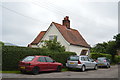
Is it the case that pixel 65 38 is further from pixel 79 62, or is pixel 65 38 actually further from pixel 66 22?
pixel 79 62

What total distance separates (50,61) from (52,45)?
847 cm

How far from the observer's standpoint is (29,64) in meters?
13.5

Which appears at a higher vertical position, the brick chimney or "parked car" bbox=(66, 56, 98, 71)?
the brick chimney

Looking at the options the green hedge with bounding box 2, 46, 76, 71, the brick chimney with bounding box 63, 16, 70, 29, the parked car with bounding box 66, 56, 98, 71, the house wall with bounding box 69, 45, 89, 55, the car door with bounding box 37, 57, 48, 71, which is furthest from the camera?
the brick chimney with bounding box 63, 16, 70, 29

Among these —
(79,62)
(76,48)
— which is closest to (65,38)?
(76,48)

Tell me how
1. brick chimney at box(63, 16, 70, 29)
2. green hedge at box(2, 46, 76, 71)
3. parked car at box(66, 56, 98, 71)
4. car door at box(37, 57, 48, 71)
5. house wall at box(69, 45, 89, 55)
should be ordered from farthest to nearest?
brick chimney at box(63, 16, 70, 29) < house wall at box(69, 45, 89, 55) < parked car at box(66, 56, 98, 71) < green hedge at box(2, 46, 76, 71) < car door at box(37, 57, 48, 71)

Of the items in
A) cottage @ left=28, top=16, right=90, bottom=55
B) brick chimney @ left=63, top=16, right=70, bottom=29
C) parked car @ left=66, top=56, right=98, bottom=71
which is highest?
brick chimney @ left=63, top=16, right=70, bottom=29

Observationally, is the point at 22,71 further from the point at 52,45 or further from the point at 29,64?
the point at 52,45

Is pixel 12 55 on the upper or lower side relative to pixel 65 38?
lower

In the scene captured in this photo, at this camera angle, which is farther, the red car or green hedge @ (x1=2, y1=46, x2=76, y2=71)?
green hedge @ (x1=2, y1=46, x2=76, y2=71)

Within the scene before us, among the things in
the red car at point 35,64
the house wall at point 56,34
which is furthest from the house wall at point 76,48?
the red car at point 35,64

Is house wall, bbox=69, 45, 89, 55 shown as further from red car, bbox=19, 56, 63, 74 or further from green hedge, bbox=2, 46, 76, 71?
red car, bbox=19, 56, 63, 74

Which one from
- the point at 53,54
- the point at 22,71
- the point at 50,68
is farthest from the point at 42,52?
the point at 22,71

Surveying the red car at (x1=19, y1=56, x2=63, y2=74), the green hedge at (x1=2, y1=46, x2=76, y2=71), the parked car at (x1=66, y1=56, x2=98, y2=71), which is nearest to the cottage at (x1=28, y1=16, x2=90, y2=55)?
the parked car at (x1=66, y1=56, x2=98, y2=71)
